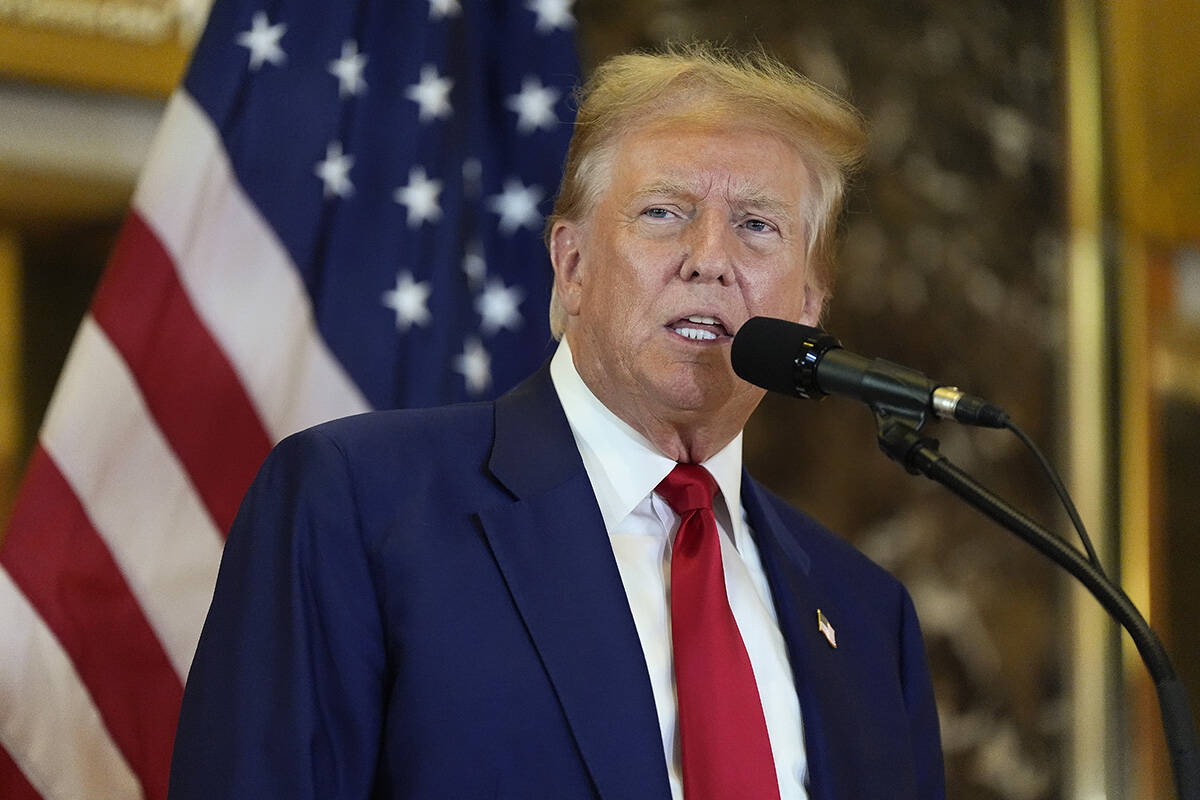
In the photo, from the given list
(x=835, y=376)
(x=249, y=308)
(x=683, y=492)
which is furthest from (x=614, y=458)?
(x=249, y=308)

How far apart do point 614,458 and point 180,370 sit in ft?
2.67

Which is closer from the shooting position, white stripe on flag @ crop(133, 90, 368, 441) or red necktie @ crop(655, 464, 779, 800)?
red necktie @ crop(655, 464, 779, 800)

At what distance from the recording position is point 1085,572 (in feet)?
3.94

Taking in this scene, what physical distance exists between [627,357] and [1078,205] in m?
1.81

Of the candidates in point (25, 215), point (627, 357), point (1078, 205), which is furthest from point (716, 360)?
point (1078, 205)

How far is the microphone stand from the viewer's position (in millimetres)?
1165

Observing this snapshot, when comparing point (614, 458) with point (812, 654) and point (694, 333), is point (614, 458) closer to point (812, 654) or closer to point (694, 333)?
point (694, 333)

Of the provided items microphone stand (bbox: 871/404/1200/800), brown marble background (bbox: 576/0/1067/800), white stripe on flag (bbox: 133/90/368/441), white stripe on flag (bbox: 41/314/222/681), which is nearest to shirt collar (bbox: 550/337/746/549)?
microphone stand (bbox: 871/404/1200/800)

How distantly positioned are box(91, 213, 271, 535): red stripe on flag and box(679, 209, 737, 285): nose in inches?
33.1

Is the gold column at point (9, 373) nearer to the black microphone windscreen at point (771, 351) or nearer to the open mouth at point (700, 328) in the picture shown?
the open mouth at point (700, 328)

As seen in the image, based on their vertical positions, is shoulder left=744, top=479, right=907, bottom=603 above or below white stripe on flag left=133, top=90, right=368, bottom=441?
below

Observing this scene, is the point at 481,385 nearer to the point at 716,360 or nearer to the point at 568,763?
the point at 716,360

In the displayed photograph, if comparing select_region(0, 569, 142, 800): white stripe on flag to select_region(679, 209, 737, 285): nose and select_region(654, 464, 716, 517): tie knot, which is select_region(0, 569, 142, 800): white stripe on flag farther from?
select_region(679, 209, 737, 285): nose

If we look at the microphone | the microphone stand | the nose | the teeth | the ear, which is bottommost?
the microphone stand
